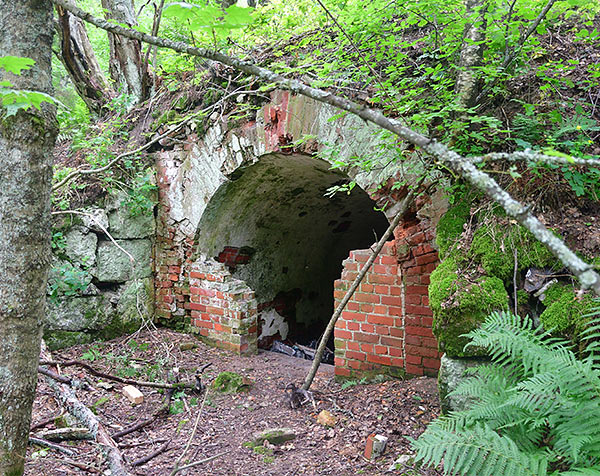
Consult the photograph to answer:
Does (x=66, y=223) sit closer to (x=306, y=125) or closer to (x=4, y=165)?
(x=306, y=125)

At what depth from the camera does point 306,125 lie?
4.07 metres

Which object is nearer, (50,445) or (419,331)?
(50,445)

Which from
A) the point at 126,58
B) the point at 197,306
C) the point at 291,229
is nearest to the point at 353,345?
the point at 197,306

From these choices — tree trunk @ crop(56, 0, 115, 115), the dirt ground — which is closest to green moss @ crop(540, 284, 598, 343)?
the dirt ground

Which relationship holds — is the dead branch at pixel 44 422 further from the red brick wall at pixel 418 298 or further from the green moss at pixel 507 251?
the green moss at pixel 507 251

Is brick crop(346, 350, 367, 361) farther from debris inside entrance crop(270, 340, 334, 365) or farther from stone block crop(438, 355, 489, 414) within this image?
debris inside entrance crop(270, 340, 334, 365)

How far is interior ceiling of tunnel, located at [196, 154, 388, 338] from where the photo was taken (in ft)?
16.4

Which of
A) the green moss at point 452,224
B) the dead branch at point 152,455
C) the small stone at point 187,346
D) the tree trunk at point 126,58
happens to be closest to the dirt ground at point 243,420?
the dead branch at point 152,455

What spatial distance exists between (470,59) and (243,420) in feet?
9.92

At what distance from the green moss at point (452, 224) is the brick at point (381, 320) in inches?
34.9

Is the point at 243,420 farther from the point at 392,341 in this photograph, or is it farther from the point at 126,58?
the point at 126,58

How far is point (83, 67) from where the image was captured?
247 inches

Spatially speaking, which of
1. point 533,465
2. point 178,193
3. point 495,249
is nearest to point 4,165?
point 533,465

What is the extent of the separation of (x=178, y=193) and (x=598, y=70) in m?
4.17
